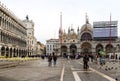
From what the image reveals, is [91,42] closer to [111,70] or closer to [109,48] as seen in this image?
[109,48]

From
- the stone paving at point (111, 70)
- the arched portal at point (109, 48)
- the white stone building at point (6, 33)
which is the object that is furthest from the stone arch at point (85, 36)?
the stone paving at point (111, 70)

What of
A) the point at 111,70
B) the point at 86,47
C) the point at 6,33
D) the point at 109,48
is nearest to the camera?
the point at 111,70

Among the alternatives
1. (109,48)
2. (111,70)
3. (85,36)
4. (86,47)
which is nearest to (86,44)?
(86,47)

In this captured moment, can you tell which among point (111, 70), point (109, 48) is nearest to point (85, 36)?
point (109, 48)

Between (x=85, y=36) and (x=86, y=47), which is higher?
(x=85, y=36)

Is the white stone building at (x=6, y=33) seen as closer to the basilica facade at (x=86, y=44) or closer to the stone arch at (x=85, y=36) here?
the basilica facade at (x=86, y=44)

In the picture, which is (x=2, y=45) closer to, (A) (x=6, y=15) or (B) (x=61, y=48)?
(A) (x=6, y=15)

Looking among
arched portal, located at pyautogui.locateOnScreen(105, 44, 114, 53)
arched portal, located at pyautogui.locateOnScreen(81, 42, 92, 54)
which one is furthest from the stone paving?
arched portal, located at pyautogui.locateOnScreen(81, 42, 92, 54)

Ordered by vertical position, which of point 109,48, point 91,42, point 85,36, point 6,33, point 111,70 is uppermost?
point 85,36

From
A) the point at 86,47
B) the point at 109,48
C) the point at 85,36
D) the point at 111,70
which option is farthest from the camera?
the point at 85,36

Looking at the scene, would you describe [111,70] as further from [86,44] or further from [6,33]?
[86,44]

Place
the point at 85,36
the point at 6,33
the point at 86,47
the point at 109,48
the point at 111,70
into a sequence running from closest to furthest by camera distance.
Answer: the point at 111,70, the point at 6,33, the point at 109,48, the point at 86,47, the point at 85,36

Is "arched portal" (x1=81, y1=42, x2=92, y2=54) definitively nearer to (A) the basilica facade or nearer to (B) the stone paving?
(A) the basilica facade

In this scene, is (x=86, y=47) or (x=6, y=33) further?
(x=86, y=47)
